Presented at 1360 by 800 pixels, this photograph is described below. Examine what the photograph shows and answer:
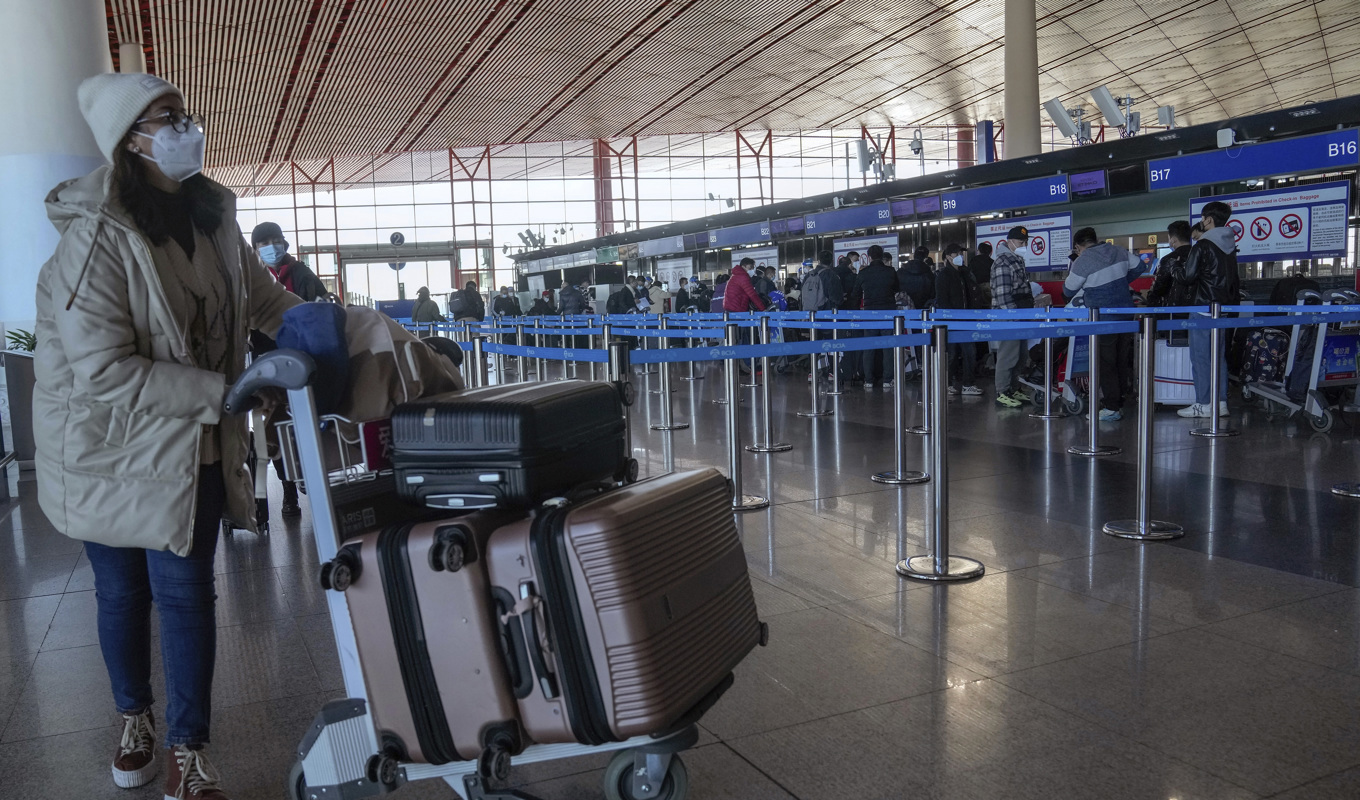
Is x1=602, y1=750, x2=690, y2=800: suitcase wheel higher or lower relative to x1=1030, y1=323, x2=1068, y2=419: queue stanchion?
lower

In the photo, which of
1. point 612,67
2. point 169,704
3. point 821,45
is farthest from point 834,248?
point 169,704

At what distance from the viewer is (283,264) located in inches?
229

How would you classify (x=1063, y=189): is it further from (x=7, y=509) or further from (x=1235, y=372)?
(x=7, y=509)

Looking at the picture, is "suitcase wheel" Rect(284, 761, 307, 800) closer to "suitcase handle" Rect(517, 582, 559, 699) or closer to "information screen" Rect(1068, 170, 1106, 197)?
"suitcase handle" Rect(517, 582, 559, 699)

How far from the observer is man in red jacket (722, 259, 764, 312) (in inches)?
501

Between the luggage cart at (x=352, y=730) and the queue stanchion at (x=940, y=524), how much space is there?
2097mm

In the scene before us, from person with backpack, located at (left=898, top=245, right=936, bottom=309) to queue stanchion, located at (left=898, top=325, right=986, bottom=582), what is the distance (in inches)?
318

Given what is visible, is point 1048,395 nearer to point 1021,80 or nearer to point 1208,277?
point 1208,277

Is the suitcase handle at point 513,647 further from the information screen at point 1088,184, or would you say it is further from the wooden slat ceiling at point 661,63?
the wooden slat ceiling at point 661,63

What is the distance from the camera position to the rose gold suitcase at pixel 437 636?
1822 mm

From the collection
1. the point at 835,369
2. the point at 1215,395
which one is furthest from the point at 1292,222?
the point at 835,369

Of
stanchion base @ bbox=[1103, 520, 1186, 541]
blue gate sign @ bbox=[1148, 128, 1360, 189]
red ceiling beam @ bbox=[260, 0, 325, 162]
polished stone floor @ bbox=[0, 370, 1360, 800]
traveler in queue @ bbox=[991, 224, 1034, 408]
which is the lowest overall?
polished stone floor @ bbox=[0, 370, 1360, 800]

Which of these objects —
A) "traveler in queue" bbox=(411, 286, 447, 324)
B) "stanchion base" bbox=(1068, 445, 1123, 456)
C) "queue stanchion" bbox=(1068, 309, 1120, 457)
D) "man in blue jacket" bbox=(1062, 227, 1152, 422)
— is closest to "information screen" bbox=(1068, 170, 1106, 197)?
"man in blue jacket" bbox=(1062, 227, 1152, 422)

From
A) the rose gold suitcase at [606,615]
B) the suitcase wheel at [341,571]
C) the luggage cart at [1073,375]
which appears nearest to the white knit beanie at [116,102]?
the suitcase wheel at [341,571]
